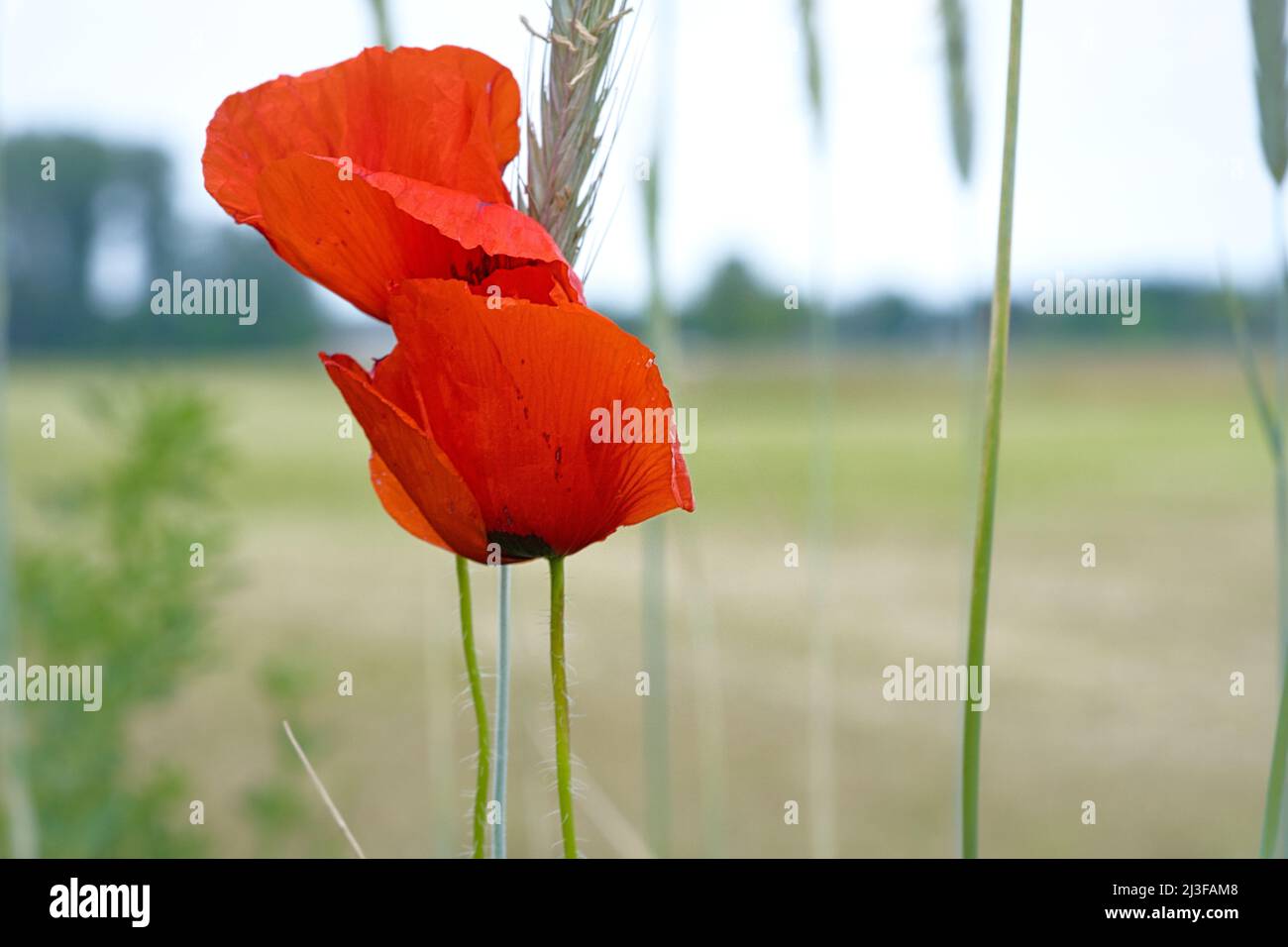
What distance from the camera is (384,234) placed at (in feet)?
0.66

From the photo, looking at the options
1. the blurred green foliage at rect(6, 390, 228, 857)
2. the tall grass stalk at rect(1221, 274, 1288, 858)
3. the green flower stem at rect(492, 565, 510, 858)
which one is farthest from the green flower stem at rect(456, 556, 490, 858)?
the blurred green foliage at rect(6, 390, 228, 857)

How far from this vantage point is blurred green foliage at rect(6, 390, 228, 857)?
0.74 m

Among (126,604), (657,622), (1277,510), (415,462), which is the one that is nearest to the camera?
(415,462)

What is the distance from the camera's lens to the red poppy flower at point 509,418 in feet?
0.60

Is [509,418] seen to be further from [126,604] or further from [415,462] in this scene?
[126,604]

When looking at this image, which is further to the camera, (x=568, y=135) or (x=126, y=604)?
(x=126, y=604)

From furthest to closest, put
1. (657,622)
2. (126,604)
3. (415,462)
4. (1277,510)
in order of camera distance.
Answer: (126,604) < (657,622) < (1277,510) < (415,462)

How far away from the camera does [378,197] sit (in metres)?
0.19

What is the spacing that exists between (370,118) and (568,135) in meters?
0.04

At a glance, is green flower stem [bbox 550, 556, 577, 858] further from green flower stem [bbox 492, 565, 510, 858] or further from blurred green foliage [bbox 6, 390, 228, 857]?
blurred green foliage [bbox 6, 390, 228, 857]

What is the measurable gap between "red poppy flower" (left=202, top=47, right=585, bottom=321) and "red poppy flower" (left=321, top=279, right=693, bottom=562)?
0.01 metres

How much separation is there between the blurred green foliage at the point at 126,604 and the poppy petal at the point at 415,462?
0.60m

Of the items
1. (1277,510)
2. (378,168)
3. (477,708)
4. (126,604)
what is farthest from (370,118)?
(126,604)
